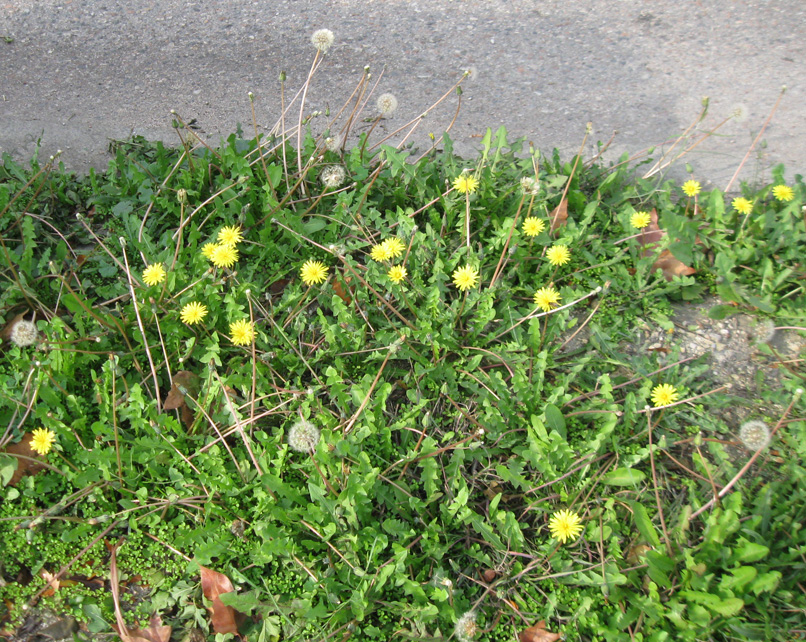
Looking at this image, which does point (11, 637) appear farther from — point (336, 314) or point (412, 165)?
point (412, 165)

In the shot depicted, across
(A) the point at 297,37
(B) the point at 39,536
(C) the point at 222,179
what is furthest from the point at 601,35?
(B) the point at 39,536

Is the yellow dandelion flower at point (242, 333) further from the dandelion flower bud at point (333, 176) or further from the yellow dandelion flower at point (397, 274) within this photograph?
the dandelion flower bud at point (333, 176)

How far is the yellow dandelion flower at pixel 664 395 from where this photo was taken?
7.77ft

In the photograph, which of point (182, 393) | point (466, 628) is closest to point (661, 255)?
point (466, 628)

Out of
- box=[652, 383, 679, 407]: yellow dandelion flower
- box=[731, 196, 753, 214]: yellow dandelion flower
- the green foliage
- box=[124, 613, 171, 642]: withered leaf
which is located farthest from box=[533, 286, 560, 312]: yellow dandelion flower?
box=[124, 613, 171, 642]: withered leaf

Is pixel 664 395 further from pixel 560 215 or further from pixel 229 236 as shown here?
pixel 229 236

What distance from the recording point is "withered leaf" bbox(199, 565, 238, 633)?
198 cm

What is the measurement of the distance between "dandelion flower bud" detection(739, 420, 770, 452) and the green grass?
0.31ft

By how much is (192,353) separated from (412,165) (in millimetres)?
1349

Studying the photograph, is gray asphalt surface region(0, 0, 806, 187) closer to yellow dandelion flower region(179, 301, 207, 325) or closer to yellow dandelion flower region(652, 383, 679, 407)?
yellow dandelion flower region(179, 301, 207, 325)

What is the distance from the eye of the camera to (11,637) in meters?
1.97

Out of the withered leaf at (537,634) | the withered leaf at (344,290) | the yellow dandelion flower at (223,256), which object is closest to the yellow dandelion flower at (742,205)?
the withered leaf at (344,290)

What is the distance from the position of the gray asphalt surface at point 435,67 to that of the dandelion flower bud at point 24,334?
3.91 ft

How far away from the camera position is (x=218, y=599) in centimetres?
201
